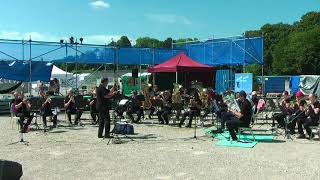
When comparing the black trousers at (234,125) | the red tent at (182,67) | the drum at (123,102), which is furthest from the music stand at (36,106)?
the red tent at (182,67)

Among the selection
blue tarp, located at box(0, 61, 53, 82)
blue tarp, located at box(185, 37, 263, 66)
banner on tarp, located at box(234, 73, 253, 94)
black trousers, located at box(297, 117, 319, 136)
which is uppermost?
blue tarp, located at box(185, 37, 263, 66)

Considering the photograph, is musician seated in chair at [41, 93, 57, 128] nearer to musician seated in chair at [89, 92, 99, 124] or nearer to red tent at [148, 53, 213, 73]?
musician seated in chair at [89, 92, 99, 124]

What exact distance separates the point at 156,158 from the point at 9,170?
17.7ft

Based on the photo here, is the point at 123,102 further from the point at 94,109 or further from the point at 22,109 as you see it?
the point at 22,109

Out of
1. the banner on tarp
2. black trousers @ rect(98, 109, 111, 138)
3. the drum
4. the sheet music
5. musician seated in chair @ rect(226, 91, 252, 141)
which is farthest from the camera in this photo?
the banner on tarp

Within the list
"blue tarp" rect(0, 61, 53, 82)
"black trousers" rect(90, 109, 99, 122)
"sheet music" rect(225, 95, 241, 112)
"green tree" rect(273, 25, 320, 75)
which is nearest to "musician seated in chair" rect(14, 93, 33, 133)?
"black trousers" rect(90, 109, 99, 122)

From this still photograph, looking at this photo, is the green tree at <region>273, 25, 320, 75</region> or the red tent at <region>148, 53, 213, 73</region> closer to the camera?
the red tent at <region>148, 53, 213, 73</region>

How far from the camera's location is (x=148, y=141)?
14000 mm

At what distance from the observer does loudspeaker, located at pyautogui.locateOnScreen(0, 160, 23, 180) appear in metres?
5.82

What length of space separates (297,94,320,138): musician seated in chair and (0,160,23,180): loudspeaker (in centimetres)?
1008

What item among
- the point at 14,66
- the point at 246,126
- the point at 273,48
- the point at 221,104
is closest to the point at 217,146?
the point at 246,126

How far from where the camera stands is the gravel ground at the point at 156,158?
9.30m

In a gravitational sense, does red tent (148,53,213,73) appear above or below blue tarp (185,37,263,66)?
below

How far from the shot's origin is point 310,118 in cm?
1442
